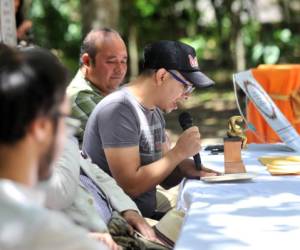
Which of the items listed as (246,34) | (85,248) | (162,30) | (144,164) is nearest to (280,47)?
(246,34)

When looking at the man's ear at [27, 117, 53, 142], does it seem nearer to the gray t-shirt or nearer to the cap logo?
the gray t-shirt

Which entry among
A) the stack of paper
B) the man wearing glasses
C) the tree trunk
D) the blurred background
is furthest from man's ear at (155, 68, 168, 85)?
the blurred background

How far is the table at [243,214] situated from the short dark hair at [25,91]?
2.79 feet

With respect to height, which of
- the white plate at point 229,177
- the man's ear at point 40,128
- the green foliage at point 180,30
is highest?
the man's ear at point 40,128

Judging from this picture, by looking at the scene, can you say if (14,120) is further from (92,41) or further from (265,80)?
(265,80)

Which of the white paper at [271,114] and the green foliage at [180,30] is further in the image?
the green foliage at [180,30]

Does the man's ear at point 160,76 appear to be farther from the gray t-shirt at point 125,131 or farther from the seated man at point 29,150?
the seated man at point 29,150

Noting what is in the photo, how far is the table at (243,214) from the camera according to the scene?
2.19 m

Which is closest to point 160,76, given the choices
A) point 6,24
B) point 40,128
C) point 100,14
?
point 40,128

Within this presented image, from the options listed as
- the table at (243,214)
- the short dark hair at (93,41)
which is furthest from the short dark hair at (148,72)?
the short dark hair at (93,41)

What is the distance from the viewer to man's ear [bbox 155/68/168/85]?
3.22m

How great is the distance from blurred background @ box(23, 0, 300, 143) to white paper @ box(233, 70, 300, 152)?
827cm

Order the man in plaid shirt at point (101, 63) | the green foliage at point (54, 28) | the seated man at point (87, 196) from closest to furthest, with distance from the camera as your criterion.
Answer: the seated man at point (87, 196)
the man in plaid shirt at point (101, 63)
the green foliage at point (54, 28)

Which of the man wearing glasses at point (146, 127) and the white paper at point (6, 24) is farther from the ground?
Result: the white paper at point (6, 24)
